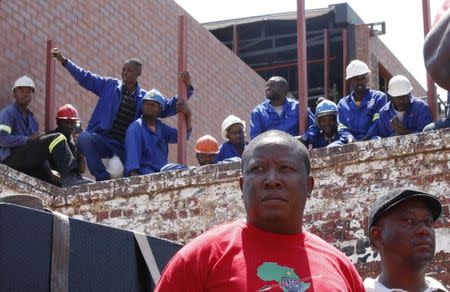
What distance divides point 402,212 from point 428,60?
233cm

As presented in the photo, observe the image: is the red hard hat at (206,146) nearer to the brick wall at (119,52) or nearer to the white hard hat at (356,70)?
the white hard hat at (356,70)

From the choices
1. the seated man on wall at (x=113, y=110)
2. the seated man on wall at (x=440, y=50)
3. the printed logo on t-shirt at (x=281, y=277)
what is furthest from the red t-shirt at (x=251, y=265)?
the seated man on wall at (x=113, y=110)

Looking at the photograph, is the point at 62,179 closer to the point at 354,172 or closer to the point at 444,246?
the point at 354,172

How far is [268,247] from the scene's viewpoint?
3.88 meters

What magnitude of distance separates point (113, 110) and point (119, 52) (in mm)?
3388

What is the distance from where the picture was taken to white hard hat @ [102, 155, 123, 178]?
34.0 ft

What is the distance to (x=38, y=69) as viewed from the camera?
39.5ft

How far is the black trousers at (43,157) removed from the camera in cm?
1009

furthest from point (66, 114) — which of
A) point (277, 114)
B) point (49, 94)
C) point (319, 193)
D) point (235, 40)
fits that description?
point (235, 40)

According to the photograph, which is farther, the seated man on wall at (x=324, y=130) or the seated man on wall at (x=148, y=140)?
the seated man on wall at (x=148, y=140)

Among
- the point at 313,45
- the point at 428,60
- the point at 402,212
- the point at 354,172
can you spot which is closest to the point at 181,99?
the point at 354,172

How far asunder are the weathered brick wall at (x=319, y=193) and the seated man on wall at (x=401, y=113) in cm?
82

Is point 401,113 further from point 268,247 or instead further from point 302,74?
point 268,247

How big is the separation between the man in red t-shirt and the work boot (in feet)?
19.7
